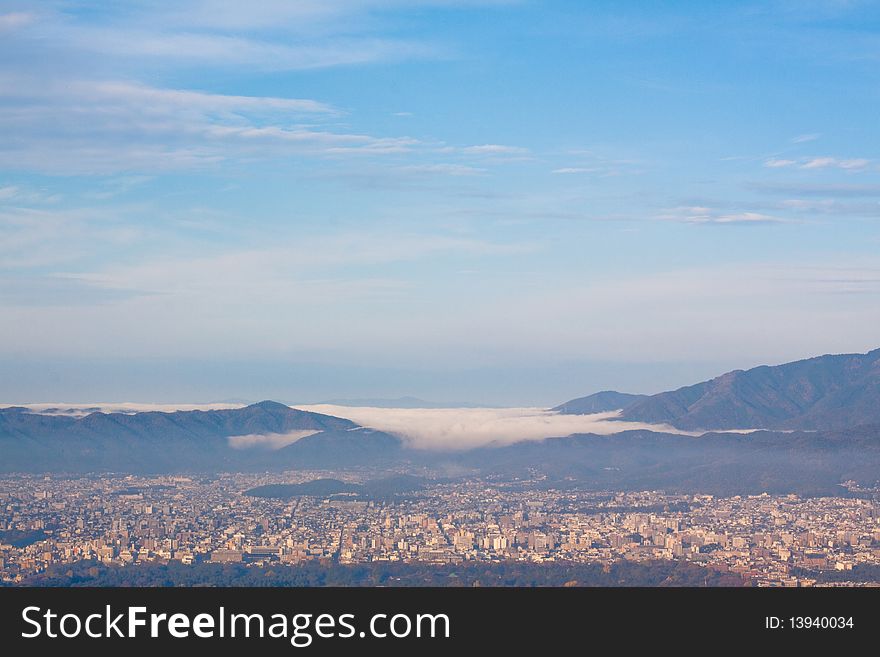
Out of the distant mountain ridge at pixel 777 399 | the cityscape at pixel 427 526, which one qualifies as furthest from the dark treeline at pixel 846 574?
the distant mountain ridge at pixel 777 399


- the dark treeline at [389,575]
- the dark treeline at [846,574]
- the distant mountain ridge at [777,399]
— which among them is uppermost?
the distant mountain ridge at [777,399]

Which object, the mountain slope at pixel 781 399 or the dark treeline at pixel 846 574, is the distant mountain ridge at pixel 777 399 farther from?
the dark treeline at pixel 846 574

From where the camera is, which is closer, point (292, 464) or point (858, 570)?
point (858, 570)

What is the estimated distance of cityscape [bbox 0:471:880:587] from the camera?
85.9 feet

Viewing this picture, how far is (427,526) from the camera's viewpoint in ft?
107

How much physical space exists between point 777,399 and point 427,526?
1900 inches

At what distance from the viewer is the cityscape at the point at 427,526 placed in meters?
26.2

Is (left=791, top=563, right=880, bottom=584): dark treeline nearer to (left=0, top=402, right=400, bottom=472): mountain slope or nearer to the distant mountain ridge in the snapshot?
(left=0, top=402, right=400, bottom=472): mountain slope

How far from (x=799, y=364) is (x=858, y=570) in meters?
55.0

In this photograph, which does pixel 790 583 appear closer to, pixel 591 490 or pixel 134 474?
pixel 591 490

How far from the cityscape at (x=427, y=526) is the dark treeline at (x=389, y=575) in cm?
57
